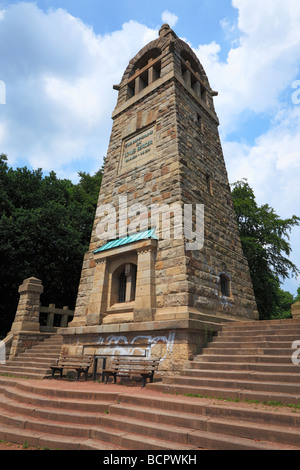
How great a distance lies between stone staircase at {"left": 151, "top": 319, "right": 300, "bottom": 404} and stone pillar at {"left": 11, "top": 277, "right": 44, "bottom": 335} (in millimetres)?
8670

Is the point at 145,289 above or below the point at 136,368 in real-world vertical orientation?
above

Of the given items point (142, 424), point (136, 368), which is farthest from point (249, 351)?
point (142, 424)

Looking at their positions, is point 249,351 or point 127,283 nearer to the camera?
point 249,351

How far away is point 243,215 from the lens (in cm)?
1955

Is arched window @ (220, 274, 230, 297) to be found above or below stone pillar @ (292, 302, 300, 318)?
above

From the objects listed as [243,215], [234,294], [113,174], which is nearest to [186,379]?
[234,294]

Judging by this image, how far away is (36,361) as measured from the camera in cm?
1095

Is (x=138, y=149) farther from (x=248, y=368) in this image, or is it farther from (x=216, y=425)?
(x=216, y=425)

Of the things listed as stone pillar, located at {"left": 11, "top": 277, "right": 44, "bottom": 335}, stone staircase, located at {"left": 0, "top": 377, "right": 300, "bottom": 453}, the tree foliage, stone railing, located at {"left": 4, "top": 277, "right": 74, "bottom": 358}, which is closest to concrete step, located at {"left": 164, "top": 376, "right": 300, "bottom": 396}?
stone staircase, located at {"left": 0, "top": 377, "right": 300, "bottom": 453}

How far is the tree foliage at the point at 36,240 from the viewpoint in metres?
16.5

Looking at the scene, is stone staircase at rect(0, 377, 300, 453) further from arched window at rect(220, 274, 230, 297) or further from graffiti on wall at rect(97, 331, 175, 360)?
arched window at rect(220, 274, 230, 297)

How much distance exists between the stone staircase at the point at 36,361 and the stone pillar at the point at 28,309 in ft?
3.05

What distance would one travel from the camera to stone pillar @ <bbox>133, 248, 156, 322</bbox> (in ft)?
26.4

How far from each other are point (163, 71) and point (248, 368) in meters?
11.1
